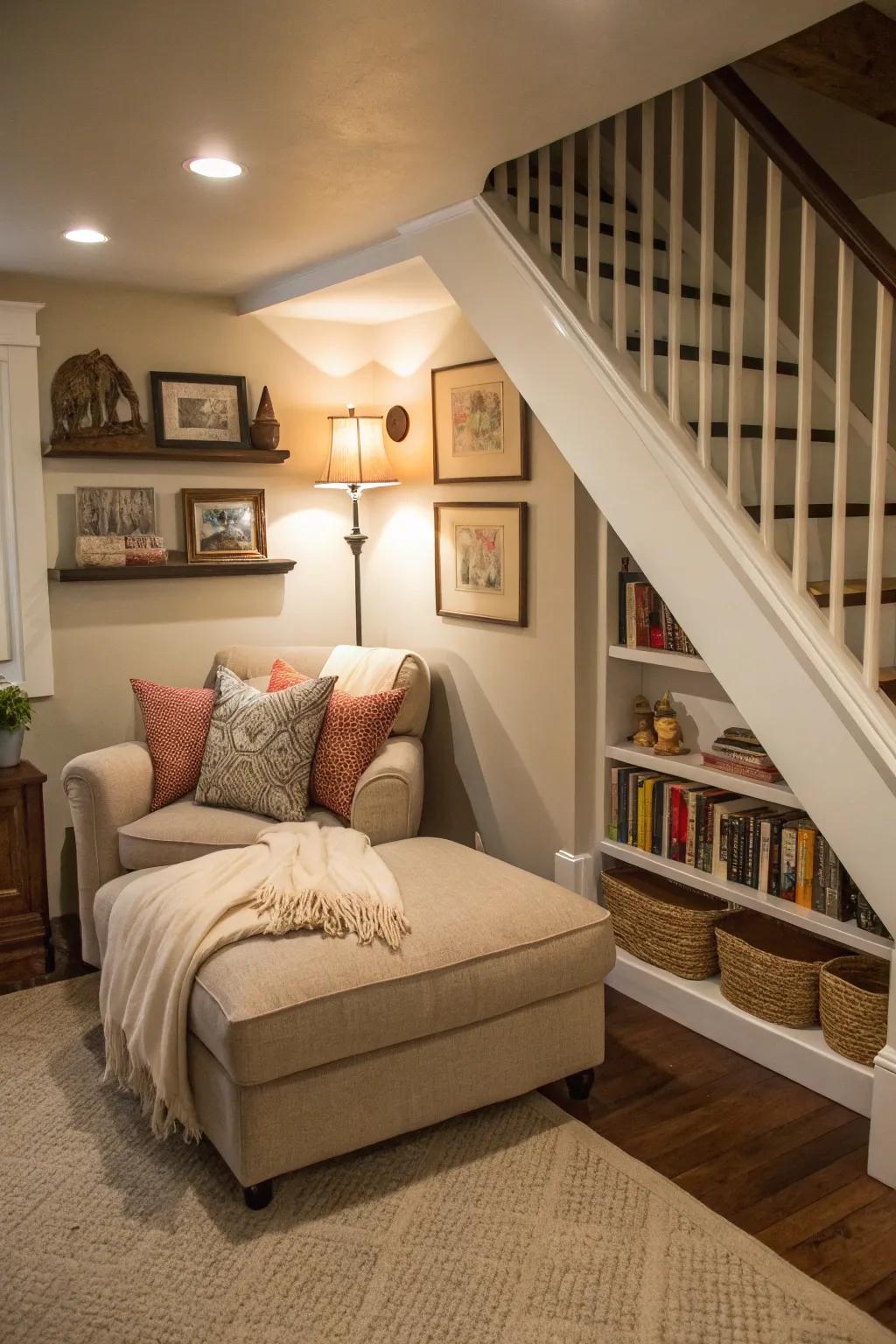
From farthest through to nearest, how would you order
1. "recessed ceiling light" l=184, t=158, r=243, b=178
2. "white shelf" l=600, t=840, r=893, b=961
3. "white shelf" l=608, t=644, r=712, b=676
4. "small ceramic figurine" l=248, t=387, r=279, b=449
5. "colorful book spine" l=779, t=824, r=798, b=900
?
"small ceramic figurine" l=248, t=387, r=279, b=449 < "white shelf" l=608, t=644, r=712, b=676 < "colorful book spine" l=779, t=824, r=798, b=900 < "white shelf" l=600, t=840, r=893, b=961 < "recessed ceiling light" l=184, t=158, r=243, b=178

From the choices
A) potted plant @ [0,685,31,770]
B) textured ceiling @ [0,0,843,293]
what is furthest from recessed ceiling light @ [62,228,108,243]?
potted plant @ [0,685,31,770]

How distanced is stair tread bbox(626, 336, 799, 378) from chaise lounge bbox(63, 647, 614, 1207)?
1.41 metres

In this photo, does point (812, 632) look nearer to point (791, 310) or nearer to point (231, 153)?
point (791, 310)

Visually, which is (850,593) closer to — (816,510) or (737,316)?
(816,510)

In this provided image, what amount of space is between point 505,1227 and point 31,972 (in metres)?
1.95

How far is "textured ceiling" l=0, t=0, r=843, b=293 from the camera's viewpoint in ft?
6.12

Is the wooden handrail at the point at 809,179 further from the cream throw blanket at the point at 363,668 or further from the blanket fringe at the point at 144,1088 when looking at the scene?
the blanket fringe at the point at 144,1088

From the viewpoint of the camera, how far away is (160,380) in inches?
164

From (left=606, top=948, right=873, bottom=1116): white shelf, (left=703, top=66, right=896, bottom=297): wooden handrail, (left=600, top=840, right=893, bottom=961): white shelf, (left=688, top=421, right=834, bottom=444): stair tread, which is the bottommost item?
(left=606, top=948, right=873, bottom=1116): white shelf

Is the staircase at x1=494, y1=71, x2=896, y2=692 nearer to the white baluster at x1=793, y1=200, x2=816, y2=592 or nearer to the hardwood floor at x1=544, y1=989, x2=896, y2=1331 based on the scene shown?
the white baluster at x1=793, y1=200, x2=816, y2=592

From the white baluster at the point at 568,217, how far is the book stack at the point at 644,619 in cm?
93

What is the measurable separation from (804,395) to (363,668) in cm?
198

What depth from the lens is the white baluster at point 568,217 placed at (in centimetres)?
283

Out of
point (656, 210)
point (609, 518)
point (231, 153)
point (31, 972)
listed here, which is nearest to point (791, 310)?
point (656, 210)
